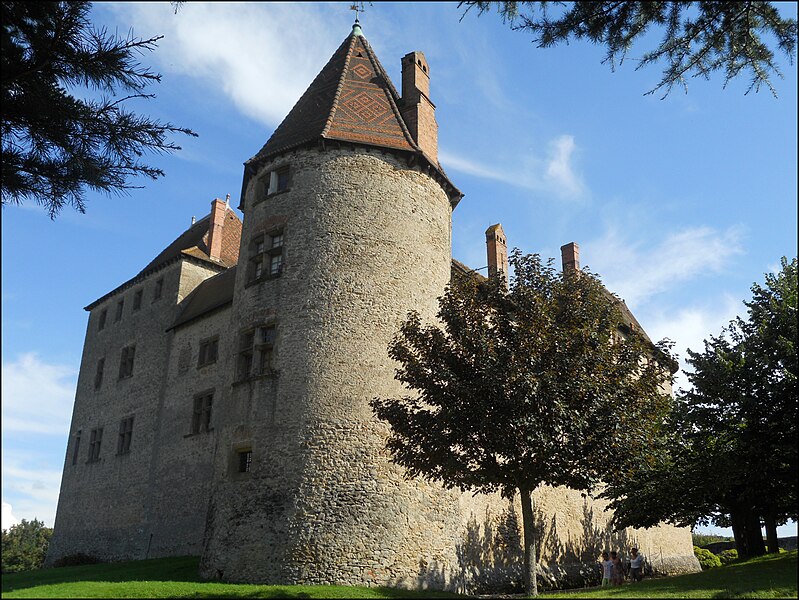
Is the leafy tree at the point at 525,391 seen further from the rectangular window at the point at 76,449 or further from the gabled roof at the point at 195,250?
the rectangular window at the point at 76,449

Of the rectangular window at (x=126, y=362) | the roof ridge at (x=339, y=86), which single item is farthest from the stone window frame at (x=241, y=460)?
the rectangular window at (x=126, y=362)

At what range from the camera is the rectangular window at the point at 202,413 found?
24000 mm

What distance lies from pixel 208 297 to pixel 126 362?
639 cm

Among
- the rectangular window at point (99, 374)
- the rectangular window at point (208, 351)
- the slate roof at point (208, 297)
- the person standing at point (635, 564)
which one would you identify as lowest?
the person standing at point (635, 564)

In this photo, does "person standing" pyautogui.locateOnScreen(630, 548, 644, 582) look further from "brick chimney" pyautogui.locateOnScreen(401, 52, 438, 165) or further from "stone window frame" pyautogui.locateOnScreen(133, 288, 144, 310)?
"stone window frame" pyautogui.locateOnScreen(133, 288, 144, 310)

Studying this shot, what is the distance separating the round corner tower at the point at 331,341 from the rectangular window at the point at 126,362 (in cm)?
1091

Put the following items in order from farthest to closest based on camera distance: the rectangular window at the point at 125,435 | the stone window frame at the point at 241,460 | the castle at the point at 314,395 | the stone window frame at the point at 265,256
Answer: the rectangular window at the point at 125,435 → the stone window frame at the point at 265,256 → the stone window frame at the point at 241,460 → the castle at the point at 314,395

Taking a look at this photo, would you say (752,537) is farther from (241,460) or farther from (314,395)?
(241,460)

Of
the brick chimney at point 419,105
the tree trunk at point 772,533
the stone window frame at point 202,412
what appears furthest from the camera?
the tree trunk at point 772,533

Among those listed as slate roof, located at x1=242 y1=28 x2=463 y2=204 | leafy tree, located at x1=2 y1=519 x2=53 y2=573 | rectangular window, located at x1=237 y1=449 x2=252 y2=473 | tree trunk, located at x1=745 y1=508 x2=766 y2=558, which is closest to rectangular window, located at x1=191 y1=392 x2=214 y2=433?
rectangular window, located at x1=237 y1=449 x2=252 y2=473

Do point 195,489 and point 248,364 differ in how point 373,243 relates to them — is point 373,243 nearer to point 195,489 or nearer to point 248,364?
point 248,364

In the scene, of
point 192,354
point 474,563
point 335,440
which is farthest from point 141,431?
point 474,563

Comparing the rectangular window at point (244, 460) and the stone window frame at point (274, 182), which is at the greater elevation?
the stone window frame at point (274, 182)

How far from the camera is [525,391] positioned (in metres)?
14.8
